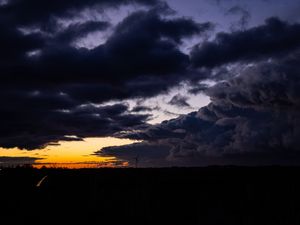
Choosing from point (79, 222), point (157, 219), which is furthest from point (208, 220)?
point (79, 222)

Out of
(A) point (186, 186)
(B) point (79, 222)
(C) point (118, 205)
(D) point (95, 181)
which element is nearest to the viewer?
(B) point (79, 222)

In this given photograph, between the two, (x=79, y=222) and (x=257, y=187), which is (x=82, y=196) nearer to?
(x=79, y=222)

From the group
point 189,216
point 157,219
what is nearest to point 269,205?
point 189,216

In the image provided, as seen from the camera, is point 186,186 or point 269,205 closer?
point 269,205

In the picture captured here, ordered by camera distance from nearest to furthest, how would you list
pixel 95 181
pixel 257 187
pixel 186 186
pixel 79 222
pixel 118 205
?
pixel 79 222 → pixel 118 205 → pixel 257 187 → pixel 186 186 → pixel 95 181

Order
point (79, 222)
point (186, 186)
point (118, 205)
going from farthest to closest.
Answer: point (186, 186), point (118, 205), point (79, 222)

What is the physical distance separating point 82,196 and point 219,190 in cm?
2160

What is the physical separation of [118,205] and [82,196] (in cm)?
724

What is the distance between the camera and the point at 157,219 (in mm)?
48656

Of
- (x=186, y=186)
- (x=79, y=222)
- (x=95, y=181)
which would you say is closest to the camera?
(x=79, y=222)

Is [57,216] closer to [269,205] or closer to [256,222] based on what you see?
[256,222]

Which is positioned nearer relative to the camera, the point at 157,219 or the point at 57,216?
the point at 57,216

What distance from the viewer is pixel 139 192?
6281 centimetres

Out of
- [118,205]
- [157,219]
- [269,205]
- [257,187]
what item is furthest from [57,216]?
[257,187]
